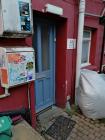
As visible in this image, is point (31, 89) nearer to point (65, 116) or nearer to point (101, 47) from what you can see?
point (65, 116)

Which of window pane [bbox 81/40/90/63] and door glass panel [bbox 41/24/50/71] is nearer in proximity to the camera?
door glass panel [bbox 41/24/50/71]

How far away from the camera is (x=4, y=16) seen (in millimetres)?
1756

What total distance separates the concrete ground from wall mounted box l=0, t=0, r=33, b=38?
1957mm

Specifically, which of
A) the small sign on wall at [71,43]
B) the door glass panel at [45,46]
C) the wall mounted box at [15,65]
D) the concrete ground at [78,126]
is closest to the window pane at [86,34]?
the small sign on wall at [71,43]

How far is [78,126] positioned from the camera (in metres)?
3.15

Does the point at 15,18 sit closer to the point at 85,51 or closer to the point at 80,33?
the point at 80,33

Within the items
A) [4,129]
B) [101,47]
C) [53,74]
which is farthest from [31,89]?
[101,47]

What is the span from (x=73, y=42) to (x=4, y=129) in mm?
2499

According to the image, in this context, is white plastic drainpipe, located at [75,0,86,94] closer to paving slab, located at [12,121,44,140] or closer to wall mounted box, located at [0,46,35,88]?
wall mounted box, located at [0,46,35,88]

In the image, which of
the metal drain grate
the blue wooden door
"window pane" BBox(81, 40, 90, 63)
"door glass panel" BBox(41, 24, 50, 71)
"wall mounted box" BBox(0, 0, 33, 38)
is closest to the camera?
"wall mounted box" BBox(0, 0, 33, 38)

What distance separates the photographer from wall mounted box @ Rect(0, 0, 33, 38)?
5.77 ft

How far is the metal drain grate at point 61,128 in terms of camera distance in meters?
2.85

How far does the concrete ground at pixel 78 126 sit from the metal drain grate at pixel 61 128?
7 cm

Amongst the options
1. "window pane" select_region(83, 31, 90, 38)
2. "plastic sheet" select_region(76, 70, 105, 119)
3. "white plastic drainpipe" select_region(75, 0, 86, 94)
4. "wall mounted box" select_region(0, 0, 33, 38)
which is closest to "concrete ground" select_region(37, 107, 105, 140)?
"plastic sheet" select_region(76, 70, 105, 119)
